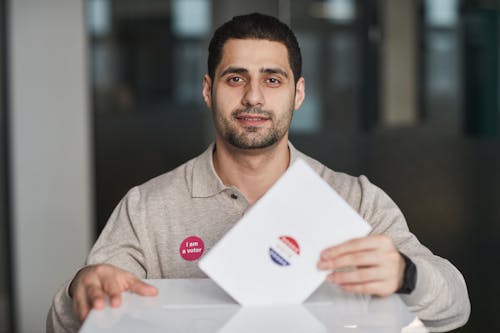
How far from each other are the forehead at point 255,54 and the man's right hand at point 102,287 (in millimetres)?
643

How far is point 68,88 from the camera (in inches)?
159

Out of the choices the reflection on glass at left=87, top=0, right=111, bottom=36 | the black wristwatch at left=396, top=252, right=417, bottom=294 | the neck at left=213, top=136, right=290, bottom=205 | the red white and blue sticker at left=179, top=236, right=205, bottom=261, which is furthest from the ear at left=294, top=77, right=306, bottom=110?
the reflection on glass at left=87, top=0, right=111, bottom=36

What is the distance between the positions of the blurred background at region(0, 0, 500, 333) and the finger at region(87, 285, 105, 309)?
2320 millimetres

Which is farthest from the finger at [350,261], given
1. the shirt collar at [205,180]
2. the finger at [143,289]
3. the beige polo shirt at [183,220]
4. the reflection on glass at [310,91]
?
the reflection on glass at [310,91]

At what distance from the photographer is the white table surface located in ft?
4.96

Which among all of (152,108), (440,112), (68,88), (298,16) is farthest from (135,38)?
(440,112)

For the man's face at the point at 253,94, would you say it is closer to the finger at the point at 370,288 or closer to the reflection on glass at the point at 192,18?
the finger at the point at 370,288

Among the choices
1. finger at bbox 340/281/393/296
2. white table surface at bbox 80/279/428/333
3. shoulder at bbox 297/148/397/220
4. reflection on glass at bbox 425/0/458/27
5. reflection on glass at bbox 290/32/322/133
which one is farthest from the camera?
reflection on glass at bbox 425/0/458/27

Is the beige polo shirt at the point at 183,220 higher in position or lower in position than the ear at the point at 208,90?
lower

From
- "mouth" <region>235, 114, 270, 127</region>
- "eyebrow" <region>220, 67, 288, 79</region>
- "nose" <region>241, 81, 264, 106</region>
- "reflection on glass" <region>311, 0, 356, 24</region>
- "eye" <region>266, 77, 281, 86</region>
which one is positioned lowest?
"mouth" <region>235, 114, 270, 127</region>

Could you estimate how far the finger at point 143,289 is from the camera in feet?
5.58

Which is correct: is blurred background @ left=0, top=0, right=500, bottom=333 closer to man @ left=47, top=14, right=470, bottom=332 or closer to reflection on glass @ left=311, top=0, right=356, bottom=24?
reflection on glass @ left=311, top=0, right=356, bottom=24

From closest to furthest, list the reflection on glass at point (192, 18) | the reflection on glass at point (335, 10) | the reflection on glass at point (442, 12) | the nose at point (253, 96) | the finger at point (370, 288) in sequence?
the finger at point (370, 288)
the nose at point (253, 96)
the reflection on glass at point (192, 18)
the reflection on glass at point (335, 10)
the reflection on glass at point (442, 12)

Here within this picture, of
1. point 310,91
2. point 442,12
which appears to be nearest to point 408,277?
point 310,91
